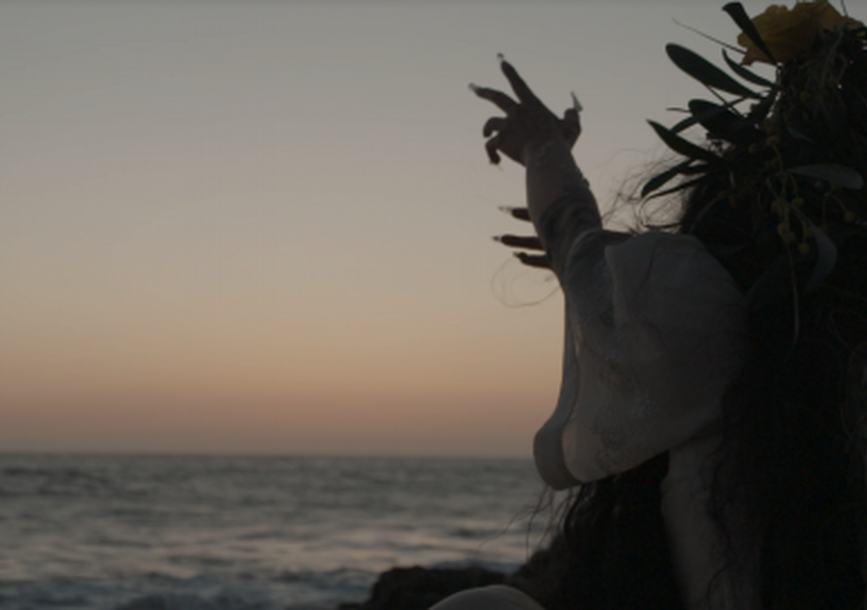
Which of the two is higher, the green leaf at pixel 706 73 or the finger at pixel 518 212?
the green leaf at pixel 706 73

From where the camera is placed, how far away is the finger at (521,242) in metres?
2.04

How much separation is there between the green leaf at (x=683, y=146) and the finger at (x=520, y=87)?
0.60 metres

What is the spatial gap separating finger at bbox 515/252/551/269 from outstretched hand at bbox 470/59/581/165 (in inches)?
8.7

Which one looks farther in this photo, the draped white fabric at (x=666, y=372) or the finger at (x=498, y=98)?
the finger at (x=498, y=98)

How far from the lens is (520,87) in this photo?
2.04m

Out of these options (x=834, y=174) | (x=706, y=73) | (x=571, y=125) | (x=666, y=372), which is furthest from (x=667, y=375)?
(x=571, y=125)

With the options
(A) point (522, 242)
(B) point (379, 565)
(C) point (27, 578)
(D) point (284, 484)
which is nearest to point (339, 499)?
(D) point (284, 484)

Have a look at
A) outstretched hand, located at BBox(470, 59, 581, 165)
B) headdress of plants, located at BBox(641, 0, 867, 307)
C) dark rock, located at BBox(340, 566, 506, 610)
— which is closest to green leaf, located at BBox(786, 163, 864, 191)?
headdress of plants, located at BBox(641, 0, 867, 307)

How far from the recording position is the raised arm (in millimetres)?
1866

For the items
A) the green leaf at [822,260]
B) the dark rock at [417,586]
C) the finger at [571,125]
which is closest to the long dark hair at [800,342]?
the green leaf at [822,260]

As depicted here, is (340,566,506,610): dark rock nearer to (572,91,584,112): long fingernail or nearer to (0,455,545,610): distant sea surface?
(0,455,545,610): distant sea surface

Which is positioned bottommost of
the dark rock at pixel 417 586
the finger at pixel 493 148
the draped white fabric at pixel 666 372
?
the dark rock at pixel 417 586

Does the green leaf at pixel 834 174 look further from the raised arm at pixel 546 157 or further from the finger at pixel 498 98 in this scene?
the finger at pixel 498 98

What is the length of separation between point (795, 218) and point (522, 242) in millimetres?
784
